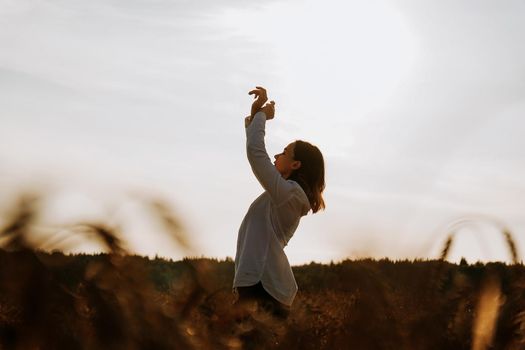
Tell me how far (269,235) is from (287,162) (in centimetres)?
45

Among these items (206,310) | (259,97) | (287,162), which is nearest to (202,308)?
(206,310)

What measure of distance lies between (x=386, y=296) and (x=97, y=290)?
1.58ft

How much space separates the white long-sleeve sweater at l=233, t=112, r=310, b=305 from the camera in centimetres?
386

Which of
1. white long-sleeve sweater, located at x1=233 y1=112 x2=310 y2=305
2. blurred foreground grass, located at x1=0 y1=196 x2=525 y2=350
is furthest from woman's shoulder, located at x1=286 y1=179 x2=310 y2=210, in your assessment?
blurred foreground grass, located at x1=0 y1=196 x2=525 y2=350

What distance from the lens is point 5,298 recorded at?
0.74 m

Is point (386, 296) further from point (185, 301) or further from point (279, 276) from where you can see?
point (279, 276)

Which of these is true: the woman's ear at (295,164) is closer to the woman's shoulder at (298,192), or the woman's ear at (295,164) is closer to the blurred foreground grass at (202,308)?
the woman's shoulder at (298,192)

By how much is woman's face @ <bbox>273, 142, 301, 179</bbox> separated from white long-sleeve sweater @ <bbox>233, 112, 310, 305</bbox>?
0.68 ft

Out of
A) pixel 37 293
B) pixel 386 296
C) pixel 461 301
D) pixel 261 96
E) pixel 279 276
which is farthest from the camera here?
pixel 279 276

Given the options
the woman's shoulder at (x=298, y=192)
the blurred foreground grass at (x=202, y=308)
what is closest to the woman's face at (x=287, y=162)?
the woman's shoulder at (x=298, y=192)

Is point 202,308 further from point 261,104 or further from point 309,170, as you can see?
point 309,170

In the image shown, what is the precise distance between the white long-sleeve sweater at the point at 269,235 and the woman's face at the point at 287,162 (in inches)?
8.2

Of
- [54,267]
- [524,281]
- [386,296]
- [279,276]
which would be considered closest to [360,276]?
[386,296]

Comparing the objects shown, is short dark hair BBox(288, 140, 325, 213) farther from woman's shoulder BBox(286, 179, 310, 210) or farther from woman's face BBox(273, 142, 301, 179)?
woman's shoulder BBox(286, 179, 310, 210)
